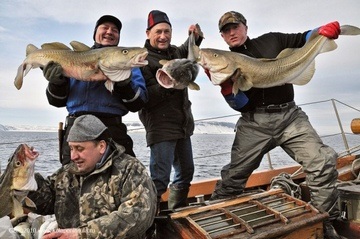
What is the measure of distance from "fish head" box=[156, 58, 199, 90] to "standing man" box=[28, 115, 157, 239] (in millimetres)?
871

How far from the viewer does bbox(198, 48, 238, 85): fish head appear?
3.92 metres

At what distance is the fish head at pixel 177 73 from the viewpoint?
11.8 feet

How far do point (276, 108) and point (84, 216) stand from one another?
2.46 m

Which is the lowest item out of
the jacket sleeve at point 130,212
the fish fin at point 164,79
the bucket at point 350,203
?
the bucket at point 350,203

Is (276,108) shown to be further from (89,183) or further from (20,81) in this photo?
(20,81)

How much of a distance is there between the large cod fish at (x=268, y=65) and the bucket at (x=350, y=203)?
1387 millimetres

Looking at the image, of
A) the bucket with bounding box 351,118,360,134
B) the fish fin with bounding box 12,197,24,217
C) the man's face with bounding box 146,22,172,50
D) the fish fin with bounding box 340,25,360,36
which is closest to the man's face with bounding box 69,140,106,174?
the fish fin with bounding box 12,197,24,217

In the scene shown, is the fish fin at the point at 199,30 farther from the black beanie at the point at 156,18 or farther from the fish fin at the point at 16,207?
the fish fin at the point at 16,207

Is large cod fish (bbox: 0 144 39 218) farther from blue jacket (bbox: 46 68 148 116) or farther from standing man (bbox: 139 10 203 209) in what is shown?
standing man (bbox: 139 10 203 209)

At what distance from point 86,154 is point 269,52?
8.58ft

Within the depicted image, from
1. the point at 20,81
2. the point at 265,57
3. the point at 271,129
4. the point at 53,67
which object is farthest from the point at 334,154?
the point at 20,81

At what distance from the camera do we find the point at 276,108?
167 inches

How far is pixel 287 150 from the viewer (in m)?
4.34

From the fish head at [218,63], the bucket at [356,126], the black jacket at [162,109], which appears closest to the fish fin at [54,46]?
the black jacket at [162,109]
